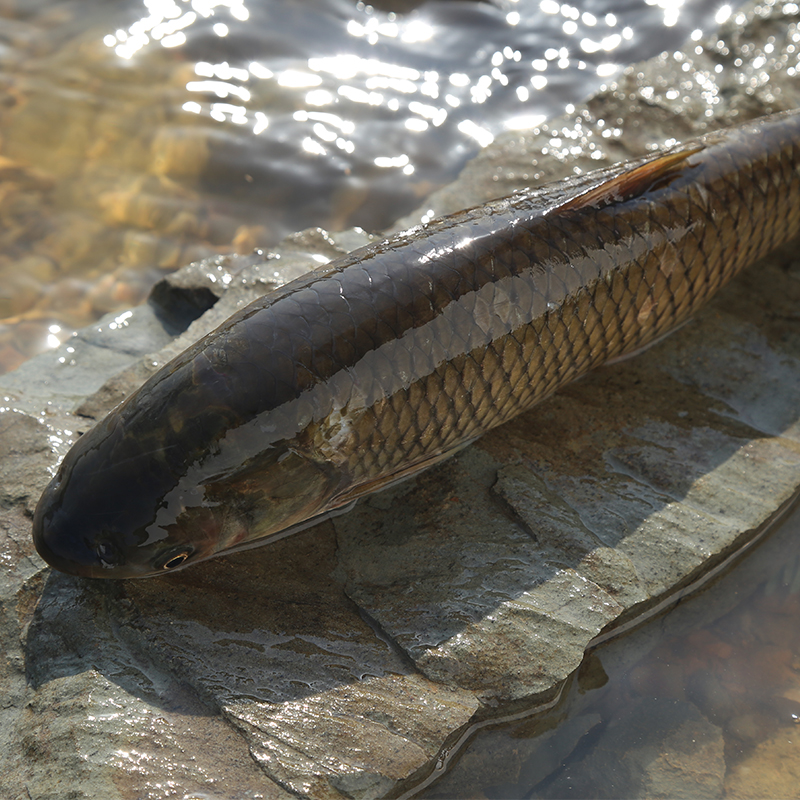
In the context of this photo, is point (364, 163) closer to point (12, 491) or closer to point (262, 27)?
point (262, 27)

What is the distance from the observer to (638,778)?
9.88 ft

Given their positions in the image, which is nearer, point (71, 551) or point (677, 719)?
point (71, 551)

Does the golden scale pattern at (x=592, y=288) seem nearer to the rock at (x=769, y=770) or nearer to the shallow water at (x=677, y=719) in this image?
the shallow water at (x=677, y=719)

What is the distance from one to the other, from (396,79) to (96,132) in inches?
90.2

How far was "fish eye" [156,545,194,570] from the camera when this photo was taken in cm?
294

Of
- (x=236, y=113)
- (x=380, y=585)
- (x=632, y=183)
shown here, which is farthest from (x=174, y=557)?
(x=236, y=113)

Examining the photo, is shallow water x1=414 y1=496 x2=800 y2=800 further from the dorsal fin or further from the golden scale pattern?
the dorsal fin

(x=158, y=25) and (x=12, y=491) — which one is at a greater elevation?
(x=158, y=25)

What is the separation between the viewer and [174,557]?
2.96 meters

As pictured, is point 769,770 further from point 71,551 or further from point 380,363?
point 71,551

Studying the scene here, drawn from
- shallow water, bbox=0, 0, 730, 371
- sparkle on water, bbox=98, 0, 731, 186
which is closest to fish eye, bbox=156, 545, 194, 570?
Result: shallow water, bbox=0, 0, 730, 371

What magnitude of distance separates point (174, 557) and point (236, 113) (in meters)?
4.33

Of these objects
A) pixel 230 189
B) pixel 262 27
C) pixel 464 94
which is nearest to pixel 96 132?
pixel 230 189

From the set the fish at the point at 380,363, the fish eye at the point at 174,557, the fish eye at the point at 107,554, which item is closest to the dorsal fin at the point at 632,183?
the fish at the point at 380,363
